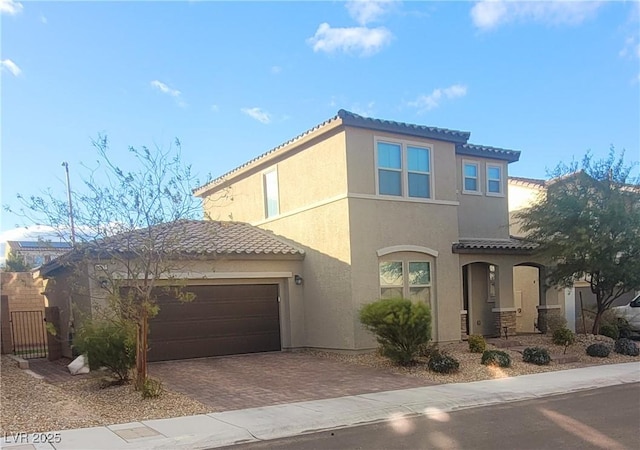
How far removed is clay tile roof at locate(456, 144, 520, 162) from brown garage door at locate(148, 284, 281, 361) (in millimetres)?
7956

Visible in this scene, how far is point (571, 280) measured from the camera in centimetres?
1653

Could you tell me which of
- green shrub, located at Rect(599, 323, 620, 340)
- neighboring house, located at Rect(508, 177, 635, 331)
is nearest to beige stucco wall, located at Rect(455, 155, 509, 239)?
neighboring house, located at Rect(508, 177, 635, 331)

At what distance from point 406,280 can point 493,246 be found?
3728mm

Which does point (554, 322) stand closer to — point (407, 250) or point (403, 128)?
point (407, 250)

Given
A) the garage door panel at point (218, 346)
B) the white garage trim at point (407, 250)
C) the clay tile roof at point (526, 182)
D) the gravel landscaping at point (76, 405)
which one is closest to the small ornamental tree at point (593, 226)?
the white garage trim at point (407, 250)

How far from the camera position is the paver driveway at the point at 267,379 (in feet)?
32.1

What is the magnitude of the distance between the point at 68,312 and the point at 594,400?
1343cm

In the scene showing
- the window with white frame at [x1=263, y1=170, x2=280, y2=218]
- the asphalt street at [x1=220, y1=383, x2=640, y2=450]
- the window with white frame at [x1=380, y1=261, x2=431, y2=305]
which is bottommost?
the asphalt street at [x1=220, y1=383, x2=640, y2=450]

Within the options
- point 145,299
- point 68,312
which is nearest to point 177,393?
point 145,299

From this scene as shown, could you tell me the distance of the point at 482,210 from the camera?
730 inches

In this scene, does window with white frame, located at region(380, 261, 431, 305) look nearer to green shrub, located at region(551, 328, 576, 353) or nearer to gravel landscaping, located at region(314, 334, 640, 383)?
gravel landscaping, located at region(314, 334, 640, 383)

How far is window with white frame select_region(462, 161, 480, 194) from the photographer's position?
18203mm

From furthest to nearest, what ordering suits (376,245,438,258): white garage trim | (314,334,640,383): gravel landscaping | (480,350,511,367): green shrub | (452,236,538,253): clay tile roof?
(452,236,538,253): clay tile roof
(376,245,438,258): white garage trim
(480,350,511,367): green shrub
(314,334,640,383): gravel landscaping

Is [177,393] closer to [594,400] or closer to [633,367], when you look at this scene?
[594,400]
